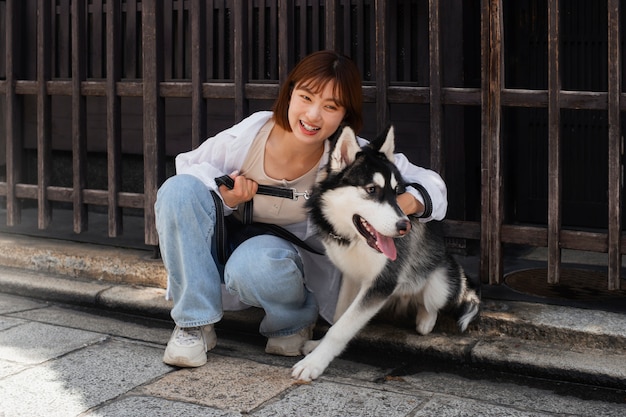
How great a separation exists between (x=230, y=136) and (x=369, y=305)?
3.45ft

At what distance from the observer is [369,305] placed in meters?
3.93

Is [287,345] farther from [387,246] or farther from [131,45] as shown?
[131,45]

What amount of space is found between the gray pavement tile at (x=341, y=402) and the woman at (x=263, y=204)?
20.1 inches

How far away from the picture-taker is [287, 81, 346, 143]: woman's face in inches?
152

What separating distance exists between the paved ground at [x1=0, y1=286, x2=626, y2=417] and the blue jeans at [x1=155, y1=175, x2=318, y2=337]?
1.00 ft

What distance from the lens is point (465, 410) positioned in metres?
3.51

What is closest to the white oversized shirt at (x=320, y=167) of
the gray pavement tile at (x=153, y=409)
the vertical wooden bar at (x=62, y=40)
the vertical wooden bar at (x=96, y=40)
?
the gray pavement tile at (x=153, y=409)

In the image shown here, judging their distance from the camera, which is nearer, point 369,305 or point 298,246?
point 369,305

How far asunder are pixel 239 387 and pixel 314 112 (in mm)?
1260

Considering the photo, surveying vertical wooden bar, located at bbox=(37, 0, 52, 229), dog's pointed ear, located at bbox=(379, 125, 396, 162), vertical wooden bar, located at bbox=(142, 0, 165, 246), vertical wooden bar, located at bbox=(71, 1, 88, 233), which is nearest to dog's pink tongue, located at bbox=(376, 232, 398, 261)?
dog's pointed ear, located at bbox=(379, 125, 396, 162)

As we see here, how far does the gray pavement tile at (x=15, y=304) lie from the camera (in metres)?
5.04

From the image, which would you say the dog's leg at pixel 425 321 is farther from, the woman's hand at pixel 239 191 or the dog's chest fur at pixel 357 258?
the woman's hand at pixel 239 191

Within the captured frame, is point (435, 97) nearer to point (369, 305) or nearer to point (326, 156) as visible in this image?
point (326, 156)

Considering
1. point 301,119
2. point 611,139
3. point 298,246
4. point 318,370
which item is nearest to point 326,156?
point 301,119
